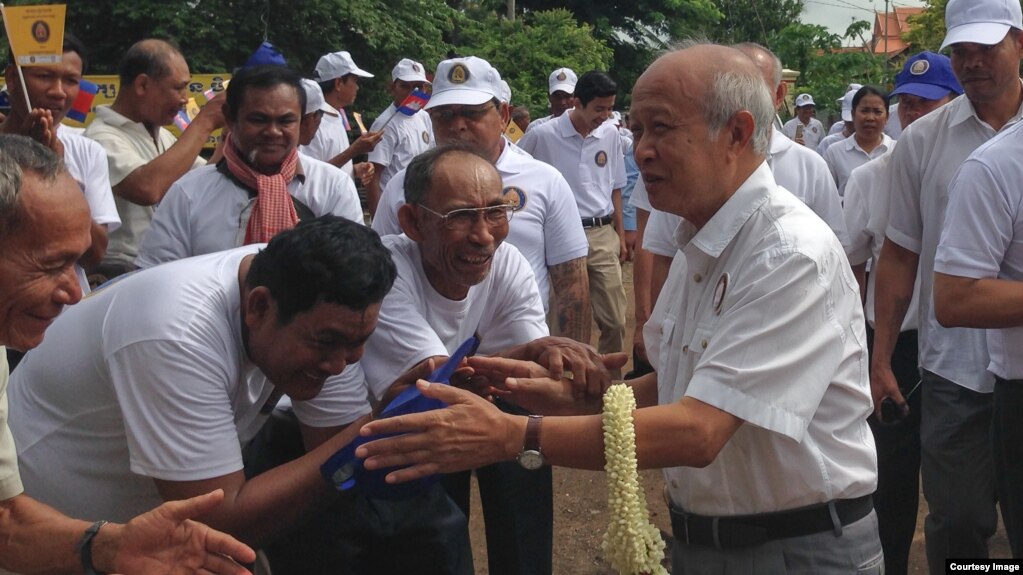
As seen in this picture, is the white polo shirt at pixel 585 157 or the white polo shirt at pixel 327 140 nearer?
the white polo shirt at pixel 327 140

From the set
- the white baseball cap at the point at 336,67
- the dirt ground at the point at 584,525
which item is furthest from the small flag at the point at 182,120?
the dirt ground at the point at 584,525

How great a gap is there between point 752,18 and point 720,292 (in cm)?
4600

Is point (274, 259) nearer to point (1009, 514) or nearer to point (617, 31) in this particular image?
point (1009, 514)

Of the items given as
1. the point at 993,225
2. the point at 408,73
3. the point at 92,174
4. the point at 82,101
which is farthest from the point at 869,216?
the point at 408,73

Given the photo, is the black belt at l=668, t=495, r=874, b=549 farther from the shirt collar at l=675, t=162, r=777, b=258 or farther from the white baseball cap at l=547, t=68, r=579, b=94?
the white baseball cap at l=547, t=68, r=579, b=94

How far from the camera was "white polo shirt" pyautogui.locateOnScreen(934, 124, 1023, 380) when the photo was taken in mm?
3219

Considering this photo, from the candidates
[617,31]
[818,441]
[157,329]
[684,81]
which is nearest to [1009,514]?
[818,441]

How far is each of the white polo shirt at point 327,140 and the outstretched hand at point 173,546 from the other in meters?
5.10

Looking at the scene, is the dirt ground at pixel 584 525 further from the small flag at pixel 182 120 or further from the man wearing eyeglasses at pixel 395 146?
the man wearing eyeglasses at pixel 395 146

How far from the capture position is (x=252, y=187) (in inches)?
164

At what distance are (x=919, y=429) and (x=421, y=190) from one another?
2.41m

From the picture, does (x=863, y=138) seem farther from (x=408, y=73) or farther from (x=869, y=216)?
(x=869, y=216)

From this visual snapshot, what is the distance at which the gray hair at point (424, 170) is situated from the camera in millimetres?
3379

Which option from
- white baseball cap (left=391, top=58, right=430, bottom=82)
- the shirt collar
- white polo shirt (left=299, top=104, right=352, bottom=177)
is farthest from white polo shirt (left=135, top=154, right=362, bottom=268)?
→ white baseball cap (left=391, top=58, right=430, bottom=82)
